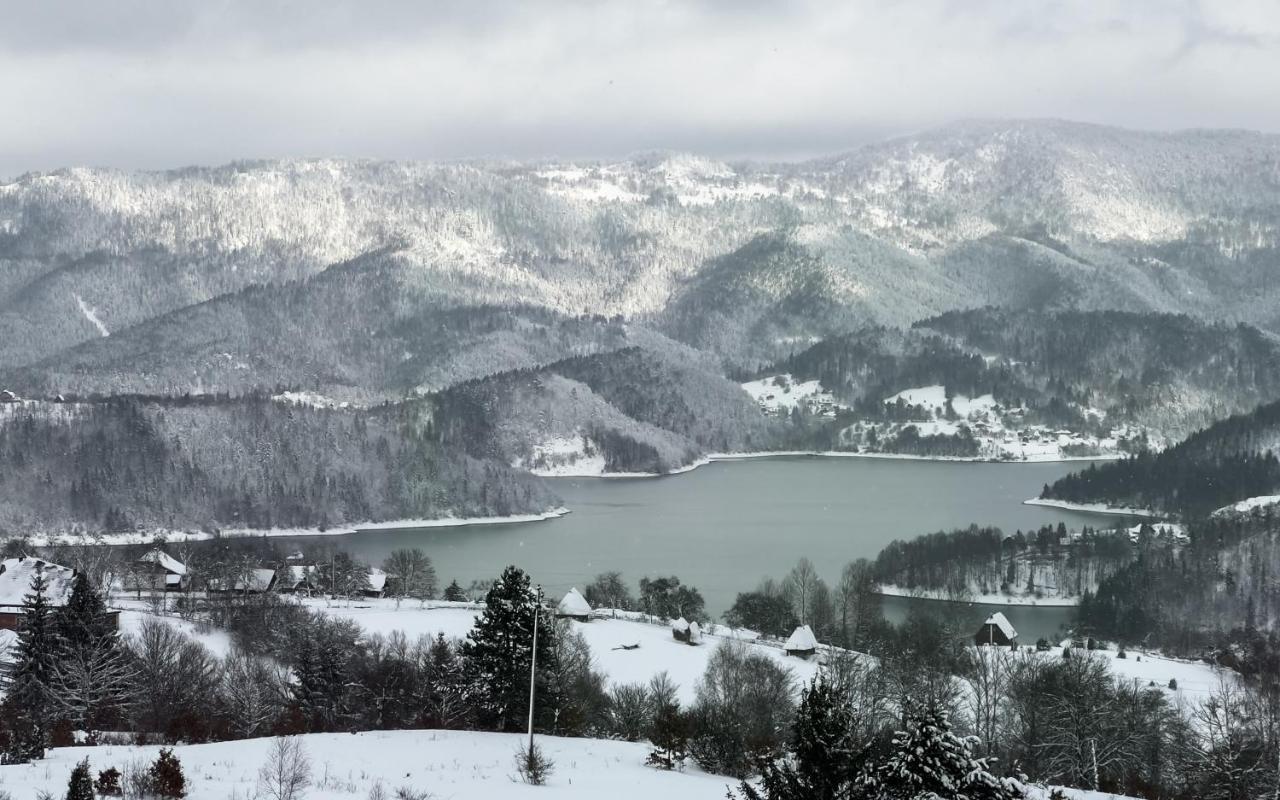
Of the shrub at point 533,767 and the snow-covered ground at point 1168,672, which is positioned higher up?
the shrub at point 533,767

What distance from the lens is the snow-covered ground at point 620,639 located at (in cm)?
5113

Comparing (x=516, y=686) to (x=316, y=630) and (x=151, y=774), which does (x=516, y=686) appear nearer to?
(x=151, y=774)

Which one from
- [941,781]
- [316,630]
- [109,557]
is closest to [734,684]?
[316,630]

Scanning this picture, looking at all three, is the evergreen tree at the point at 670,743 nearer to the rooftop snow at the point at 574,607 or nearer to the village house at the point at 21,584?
the rooftop snow at the point at 574,607

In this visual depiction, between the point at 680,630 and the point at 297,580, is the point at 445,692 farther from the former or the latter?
the point at 297,580

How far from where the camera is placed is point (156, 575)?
262ft

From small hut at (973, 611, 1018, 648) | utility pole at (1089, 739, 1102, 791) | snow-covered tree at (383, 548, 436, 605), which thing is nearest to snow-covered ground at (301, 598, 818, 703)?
snow-covered tree at (383, 548, 436, 605)

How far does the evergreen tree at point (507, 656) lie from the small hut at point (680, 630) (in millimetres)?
26736

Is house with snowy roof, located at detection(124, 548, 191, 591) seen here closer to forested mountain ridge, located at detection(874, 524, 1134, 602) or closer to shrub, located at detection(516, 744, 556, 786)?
forested mountain ridge, located at detection(874, 524, 1134, 602)

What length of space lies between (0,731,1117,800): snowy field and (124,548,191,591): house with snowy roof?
54.8 m

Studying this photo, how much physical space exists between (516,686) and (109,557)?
67405 mm

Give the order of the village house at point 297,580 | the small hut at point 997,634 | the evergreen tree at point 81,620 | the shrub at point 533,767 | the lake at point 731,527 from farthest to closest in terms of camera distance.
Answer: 1. the lake at point 731,527
2. the village house at point 297,580
3. the small hut at point 997,634
4. the evergreen tree at point 81,620
5. the shrub at point 533,767

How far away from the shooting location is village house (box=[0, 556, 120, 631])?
55.9 m

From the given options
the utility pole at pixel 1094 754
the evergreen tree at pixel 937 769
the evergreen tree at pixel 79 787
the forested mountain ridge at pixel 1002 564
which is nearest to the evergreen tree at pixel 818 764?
the evergreen tree at pixel 937 769
